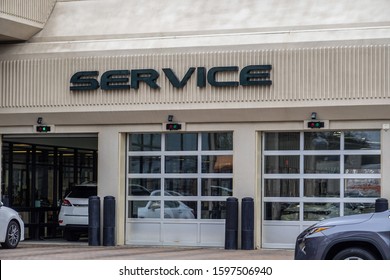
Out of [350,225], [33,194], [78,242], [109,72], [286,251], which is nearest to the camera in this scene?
[350,225]

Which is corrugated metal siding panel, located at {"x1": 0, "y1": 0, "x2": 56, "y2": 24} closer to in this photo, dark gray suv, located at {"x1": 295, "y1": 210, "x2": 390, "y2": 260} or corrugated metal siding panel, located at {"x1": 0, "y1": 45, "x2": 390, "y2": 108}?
corrugated metal siding panel, located at {"x1": 0, "y1": 45, "x2": 390, "y2": 108}

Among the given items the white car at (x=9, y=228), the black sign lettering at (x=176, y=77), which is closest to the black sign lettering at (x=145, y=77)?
the black sign lettering at (x=176, y=77)

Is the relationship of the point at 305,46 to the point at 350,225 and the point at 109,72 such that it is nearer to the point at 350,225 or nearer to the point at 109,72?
the point at 109,72

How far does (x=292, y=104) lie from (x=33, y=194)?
8.54m

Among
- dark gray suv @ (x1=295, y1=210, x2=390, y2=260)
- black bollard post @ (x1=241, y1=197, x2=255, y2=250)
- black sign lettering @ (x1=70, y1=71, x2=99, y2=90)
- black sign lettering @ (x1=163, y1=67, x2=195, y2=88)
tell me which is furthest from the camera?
black sign lettering @ (x1=70, y1=71, x2=99, y2=90)

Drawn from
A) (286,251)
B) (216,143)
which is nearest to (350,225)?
(286,251)

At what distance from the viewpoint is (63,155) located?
87.1 ft

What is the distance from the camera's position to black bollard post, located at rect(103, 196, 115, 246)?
21.7 m

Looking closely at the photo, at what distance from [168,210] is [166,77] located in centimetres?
324

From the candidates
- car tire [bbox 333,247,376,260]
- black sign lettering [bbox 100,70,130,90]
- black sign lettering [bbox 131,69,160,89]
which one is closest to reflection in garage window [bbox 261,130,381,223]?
black sign lettering [bbox 131,69,160,89]

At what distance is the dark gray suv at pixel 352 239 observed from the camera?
11898 millimetres

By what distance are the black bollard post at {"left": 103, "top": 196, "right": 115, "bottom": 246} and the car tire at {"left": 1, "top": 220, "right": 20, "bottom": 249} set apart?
215 cm

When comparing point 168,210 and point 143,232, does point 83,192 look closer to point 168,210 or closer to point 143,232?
point 143,232

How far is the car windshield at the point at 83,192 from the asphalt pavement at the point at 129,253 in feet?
5.64
